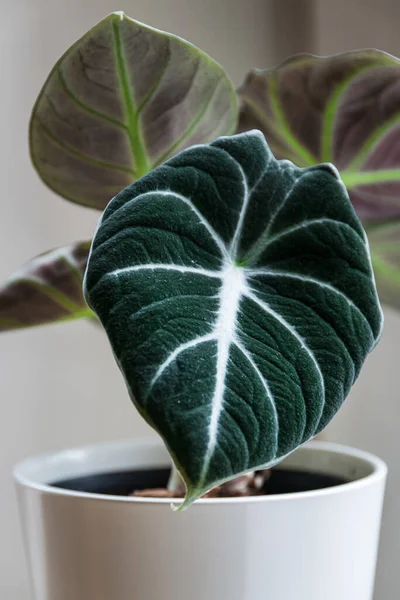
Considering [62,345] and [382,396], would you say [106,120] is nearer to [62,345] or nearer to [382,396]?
[62,345]

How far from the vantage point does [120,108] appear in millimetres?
563

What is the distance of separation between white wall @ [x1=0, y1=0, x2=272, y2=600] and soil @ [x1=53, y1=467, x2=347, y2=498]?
30cm

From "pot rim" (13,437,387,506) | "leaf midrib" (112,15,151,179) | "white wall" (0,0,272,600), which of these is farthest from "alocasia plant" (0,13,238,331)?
"white wall" (0,0,272,600)

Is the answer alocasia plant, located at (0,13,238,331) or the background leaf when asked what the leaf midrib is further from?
the background leaf

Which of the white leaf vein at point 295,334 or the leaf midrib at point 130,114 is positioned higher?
the leaf midrib at point 130,114

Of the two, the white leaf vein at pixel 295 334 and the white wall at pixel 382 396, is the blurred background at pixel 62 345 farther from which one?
the white leaf vein at pixel 295 334

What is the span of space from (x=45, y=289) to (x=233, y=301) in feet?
0.82

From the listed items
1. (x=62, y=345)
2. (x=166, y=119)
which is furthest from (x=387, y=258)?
(x=62, y=345)

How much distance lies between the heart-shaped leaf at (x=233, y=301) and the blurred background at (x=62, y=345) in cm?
54

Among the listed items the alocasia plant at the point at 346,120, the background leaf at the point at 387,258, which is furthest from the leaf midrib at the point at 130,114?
the background leaf at the point at 387,258

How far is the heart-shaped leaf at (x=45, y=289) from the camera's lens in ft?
1.85

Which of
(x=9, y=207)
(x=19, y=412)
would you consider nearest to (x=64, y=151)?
(x=9, y=207)

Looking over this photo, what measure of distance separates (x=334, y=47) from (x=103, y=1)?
0.33 m

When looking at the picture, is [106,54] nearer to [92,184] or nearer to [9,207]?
[92,184]
